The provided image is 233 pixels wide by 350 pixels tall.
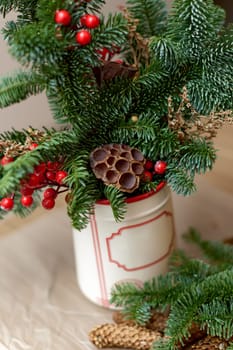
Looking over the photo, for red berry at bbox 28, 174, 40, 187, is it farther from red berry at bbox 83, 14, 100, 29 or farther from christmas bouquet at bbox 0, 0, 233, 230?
red berry at bbox 83, 14, 100, 29

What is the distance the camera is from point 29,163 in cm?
52

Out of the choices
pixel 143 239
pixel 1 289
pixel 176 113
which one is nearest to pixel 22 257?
pixel 1 289

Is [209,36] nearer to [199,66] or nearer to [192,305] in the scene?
[199,66]

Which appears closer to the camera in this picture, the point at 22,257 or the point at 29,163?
the point at 29,163

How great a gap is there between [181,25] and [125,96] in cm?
9

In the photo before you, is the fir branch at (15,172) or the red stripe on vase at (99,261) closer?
the fir branch at (15,172)

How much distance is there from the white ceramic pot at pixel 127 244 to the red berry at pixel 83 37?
173 millimetres

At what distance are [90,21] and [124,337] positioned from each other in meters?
0.32

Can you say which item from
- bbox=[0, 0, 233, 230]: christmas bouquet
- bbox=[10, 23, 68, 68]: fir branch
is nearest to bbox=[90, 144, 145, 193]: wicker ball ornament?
bbox=[0, 0, 233, 230]: christmas bouquet

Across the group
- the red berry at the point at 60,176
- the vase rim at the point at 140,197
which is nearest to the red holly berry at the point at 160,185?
the vase rim at the point at 140,197

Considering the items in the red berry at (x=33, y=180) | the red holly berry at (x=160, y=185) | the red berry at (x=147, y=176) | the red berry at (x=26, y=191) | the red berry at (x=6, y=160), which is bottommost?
the red holly berry at (x=160, y=185)

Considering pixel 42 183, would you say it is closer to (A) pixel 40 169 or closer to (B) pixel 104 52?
(A) pixel 40 169

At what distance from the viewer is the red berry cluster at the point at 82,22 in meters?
0.50

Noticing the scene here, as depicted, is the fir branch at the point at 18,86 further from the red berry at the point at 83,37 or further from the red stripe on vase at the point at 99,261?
the red stripe on vase at the point at 99,261
